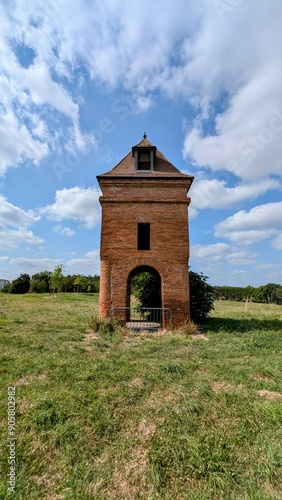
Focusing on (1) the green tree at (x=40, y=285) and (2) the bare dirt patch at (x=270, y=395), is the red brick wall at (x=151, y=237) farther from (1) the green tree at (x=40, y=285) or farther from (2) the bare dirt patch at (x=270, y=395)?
(1) the green tree at (x=40, y=285)

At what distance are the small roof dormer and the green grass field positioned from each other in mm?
9411

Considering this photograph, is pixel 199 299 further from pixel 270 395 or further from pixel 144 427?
pixel 144 427

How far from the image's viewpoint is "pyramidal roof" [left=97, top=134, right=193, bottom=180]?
12248 millimetres

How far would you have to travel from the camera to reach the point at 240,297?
5828 centimetres

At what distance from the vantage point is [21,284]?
55.8 meters

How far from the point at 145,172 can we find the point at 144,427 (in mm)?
10999

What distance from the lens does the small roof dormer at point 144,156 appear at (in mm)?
12883

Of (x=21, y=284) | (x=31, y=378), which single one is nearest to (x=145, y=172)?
(x=31, y=378)

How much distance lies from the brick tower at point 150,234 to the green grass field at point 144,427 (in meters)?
4.45

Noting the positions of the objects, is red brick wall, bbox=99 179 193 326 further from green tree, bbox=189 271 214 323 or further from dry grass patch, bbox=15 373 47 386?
dry grass patch, bbox=15 373 47 386

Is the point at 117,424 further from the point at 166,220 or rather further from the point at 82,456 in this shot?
the point at 166,220

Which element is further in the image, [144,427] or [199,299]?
[199,299]

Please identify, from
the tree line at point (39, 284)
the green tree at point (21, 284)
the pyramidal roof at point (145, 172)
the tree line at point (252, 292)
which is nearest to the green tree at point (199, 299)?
the pyramidal roof at point (145, 172)

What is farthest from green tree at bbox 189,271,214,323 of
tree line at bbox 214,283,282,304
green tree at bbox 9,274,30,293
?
green tree at bbox 9,274,30,293
